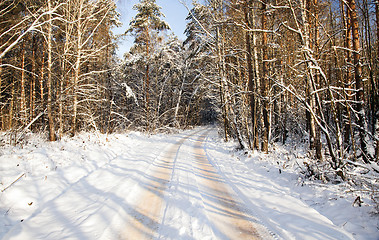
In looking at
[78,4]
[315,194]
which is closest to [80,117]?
[78,4]

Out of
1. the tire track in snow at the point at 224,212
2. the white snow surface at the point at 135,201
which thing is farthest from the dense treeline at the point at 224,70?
the tire track in snow at the point at 224,212

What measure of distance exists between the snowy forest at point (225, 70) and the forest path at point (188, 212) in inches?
91.1

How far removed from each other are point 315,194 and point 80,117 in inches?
505

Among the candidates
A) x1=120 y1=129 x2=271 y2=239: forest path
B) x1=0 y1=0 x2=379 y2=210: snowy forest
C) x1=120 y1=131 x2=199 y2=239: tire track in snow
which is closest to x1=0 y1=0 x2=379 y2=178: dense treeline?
x1=0 y1=0 x2=379 y2=210: snowy forest

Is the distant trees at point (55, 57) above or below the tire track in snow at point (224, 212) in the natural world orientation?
above

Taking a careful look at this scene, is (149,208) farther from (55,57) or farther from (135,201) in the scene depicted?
(55,57)

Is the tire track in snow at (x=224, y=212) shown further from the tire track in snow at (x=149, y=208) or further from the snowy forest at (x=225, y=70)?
the snowy forest at (x=225, y=70)

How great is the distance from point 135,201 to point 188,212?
1.28 meters

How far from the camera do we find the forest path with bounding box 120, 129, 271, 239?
9.53 ft

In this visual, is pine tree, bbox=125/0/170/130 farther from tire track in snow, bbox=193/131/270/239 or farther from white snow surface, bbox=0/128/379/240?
tire track in snow, bbox=193/131/270/239

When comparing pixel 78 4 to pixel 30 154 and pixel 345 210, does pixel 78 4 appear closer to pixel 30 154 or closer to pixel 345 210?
pixel 30 154

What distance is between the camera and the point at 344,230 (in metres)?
2.87

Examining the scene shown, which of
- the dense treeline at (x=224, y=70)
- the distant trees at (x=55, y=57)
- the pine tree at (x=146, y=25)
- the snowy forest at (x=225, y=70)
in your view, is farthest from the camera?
the pine tree at (x=146, y=25)

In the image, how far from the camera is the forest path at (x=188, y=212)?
114 inches
